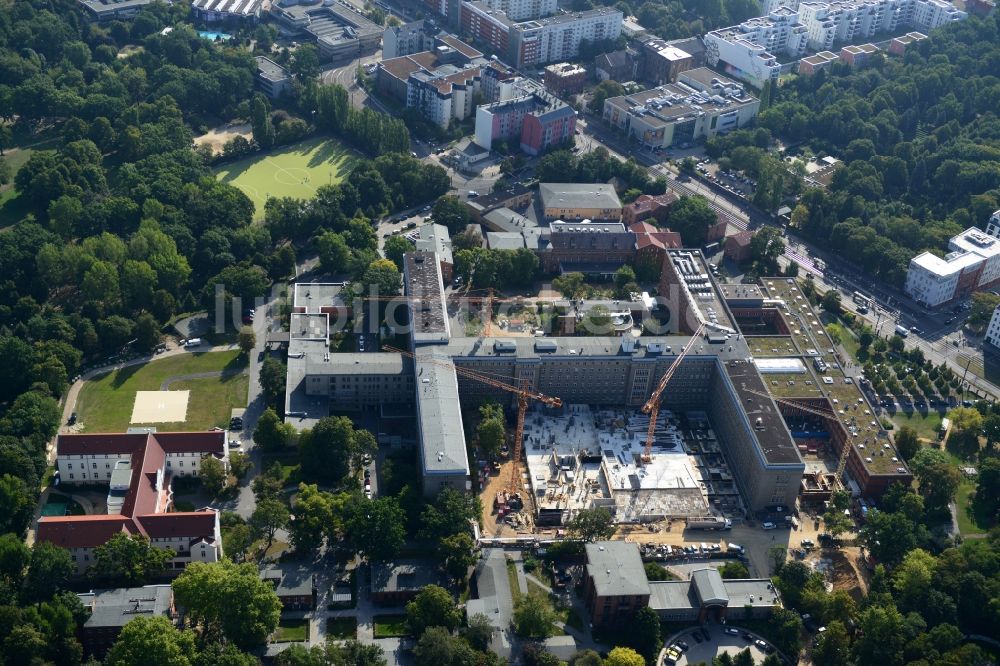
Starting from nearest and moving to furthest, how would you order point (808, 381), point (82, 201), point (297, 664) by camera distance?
point (297, 664)
point (808, 381)
point (82, 201)

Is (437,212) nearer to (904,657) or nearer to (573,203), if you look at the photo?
(573,203)

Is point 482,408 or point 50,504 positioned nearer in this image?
point 50,504

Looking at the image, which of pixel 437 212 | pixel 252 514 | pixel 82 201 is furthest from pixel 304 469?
pixel 82 201

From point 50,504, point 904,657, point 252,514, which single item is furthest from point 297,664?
point 904,657

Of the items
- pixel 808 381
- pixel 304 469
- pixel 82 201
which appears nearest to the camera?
pixel 304 469

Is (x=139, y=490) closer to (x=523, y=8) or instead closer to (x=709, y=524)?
(x=709, y=524)

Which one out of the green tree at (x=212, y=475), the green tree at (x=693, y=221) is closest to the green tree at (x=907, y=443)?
the green tree at (x=693, y=221)
